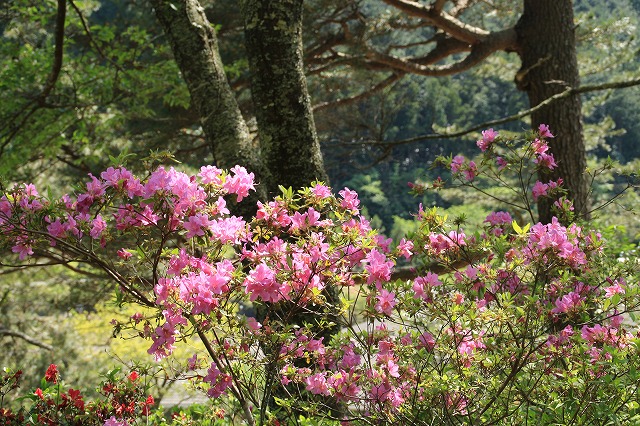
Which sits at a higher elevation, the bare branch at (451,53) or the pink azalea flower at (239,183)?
the bare branch at (451,53)

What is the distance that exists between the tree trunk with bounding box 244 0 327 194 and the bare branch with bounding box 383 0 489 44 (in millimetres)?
2717

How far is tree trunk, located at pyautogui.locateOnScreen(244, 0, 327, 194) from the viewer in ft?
8.40

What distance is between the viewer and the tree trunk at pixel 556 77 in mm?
4355

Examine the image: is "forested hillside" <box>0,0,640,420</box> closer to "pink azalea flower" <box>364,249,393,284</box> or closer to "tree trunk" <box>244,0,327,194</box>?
"tree trunk" <box>244,0,327,194</box>

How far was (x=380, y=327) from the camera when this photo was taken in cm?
194

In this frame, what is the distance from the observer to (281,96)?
2.57m

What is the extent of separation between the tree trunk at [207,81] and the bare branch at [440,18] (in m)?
2.68

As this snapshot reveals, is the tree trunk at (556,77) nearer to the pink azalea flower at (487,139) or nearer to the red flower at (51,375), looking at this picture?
the pink azalea flower at (487,139)

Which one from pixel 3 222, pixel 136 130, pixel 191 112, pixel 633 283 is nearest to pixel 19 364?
pixel 136 130

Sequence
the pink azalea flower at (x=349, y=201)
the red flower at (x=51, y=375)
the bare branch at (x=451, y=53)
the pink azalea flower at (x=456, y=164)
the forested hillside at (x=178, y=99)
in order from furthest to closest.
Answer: the bare branch at (x=451, y=53) → the forested hillside at (x=178, y=99) → the pink azalea flower at (x=456, y=164) → the red flower at (x=51, y=375) → the pink azalea flower at (x=349, y=201)

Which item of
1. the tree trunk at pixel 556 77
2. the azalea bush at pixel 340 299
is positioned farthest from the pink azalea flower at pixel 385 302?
the tree trunk at pixel 556 77

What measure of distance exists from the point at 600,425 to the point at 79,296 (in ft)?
30.1

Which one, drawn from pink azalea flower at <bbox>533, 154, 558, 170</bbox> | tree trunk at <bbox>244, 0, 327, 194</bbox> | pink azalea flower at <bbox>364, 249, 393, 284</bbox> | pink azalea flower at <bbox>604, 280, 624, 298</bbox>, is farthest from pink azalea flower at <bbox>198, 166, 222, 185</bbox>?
pink azalea flower at <bbox>533, 154, 558, 170</bbox>

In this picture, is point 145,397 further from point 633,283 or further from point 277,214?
point 633,283
